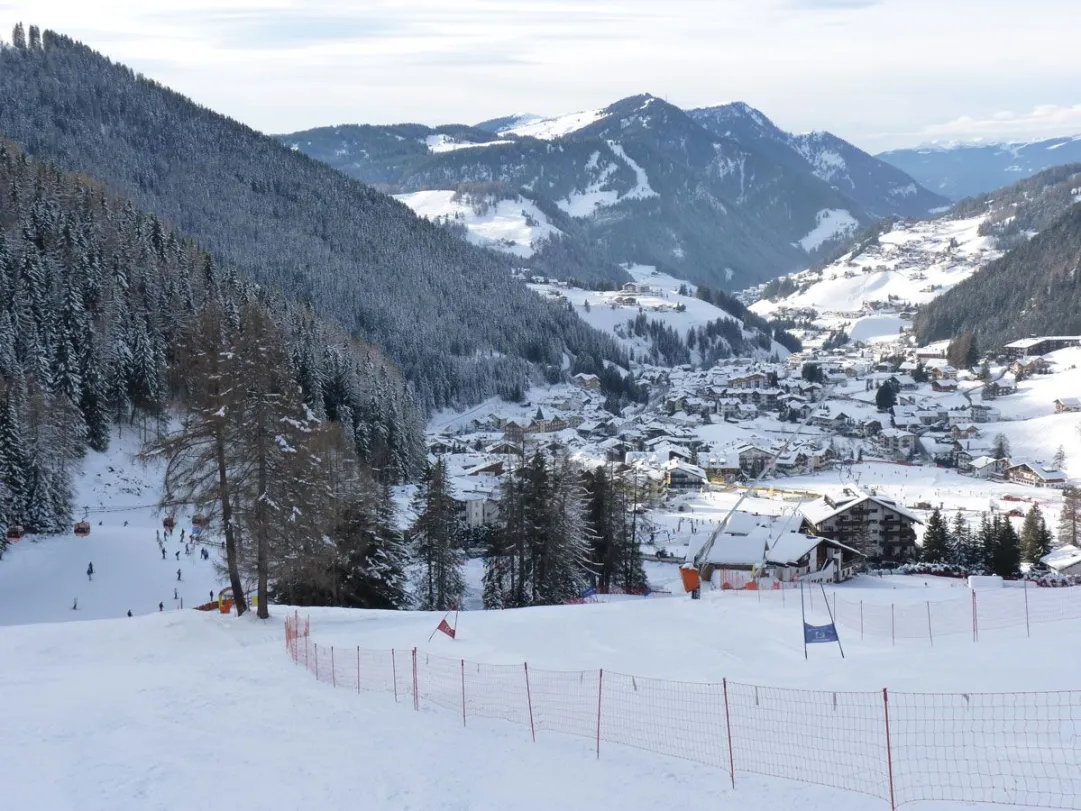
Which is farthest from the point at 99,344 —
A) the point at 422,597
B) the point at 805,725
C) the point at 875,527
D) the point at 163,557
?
the point at 805,725

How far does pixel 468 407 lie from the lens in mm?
133375

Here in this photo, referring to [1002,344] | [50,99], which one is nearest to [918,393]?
[1002,344]

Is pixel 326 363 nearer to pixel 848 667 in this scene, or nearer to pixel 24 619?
pixel 24 619

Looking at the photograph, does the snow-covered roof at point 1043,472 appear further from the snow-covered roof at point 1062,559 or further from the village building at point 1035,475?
the snow-covered roof at point 1062,559

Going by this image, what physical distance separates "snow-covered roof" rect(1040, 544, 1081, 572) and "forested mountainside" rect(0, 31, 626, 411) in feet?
289

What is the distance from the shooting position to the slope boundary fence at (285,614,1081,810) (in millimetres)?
10344

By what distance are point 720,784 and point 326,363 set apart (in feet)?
229

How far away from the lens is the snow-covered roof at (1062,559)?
46.9 m

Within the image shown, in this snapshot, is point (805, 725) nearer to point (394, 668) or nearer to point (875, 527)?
point (394, 668)

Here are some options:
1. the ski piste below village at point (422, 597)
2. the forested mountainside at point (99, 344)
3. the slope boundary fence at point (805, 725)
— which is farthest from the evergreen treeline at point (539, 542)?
the forested mountainside at point (99, 344)

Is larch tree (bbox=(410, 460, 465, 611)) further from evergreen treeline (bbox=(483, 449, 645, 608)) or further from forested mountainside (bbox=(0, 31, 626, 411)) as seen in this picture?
forested mountainside (bbox=(0, 31, 626, 411))

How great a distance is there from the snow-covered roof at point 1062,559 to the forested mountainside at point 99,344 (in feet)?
134

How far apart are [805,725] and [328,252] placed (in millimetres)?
169018

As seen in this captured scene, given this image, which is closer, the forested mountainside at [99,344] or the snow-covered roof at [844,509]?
the forested mountainside at [99,344]
